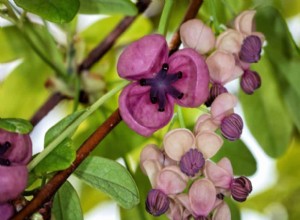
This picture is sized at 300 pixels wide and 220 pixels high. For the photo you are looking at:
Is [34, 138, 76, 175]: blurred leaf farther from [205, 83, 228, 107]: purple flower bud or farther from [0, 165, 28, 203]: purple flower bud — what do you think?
[205, 83, 228, 107]: purple flower bud

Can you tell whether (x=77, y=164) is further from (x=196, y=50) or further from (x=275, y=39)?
(x=275, y=39)

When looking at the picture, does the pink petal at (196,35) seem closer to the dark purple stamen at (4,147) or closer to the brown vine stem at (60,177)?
the brown vine stem at (60,177)

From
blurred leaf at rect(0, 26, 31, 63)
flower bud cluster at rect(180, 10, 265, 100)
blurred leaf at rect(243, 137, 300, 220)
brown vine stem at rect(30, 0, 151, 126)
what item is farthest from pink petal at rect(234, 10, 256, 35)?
blurred leaf at rect(243, 137, 300, 220)

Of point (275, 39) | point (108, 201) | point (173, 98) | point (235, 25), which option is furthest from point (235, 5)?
point (108, 201)

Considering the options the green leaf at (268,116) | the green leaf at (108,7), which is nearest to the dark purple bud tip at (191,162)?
the green leaf at (108,7)

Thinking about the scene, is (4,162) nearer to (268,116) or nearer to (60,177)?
(60,177)

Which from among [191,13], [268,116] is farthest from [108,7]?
[268,116]
